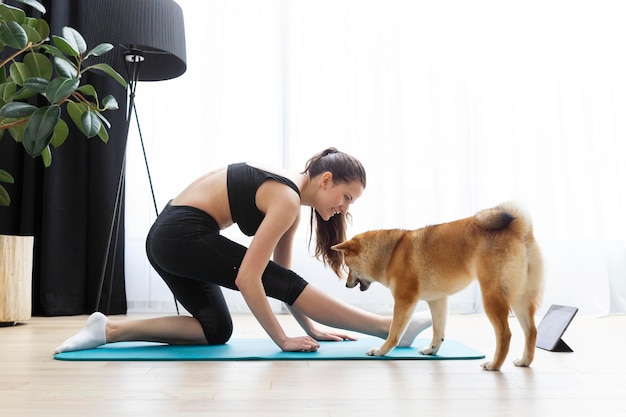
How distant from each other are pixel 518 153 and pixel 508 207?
2327 millimetres

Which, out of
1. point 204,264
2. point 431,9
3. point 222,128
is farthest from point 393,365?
point 431,9

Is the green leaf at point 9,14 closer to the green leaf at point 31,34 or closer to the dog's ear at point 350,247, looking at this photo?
the green leaf at point 31,34

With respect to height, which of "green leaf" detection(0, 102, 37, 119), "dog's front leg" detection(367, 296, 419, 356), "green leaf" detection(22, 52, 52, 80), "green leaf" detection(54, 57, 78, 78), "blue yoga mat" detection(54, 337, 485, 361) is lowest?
"blue yoga mat" detection(54, 337, 485, 361)

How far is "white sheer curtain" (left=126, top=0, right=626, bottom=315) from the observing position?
4.09 metres

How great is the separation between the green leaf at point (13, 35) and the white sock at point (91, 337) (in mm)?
1261

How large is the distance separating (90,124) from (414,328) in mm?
1608

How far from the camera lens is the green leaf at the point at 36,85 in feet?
8.86

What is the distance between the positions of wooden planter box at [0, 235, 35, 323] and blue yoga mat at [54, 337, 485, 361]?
3.59ft

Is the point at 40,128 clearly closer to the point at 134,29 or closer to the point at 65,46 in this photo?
the point at 65,46

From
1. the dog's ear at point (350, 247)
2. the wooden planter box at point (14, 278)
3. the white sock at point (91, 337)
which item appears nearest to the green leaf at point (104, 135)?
the wooden planter box at point (14, 278)

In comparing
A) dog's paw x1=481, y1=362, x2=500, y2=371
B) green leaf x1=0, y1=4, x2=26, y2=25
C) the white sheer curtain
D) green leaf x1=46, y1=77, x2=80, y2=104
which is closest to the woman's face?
dog's paw x1=481, y1=362, x2=500, y2=371

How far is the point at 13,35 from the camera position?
8.93ft

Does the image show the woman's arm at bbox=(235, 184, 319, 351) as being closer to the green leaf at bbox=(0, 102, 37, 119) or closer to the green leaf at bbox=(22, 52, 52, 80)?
the green leaf at bbox=(0, 102, 37, 119)

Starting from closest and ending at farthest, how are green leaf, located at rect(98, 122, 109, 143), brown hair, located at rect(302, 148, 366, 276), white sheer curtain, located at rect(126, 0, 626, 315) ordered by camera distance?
brown hair, located at rect(302, 148, 366, 276) < green leaf, located at rect(98, 122, 109, 143) < white sheer curtain, located at rect(126, 0, 626, 315)
